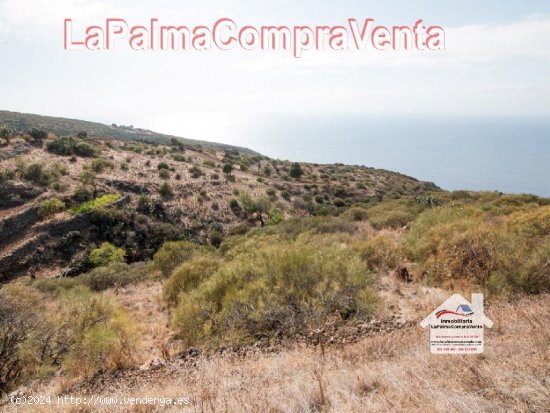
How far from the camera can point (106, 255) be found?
27.6 meters

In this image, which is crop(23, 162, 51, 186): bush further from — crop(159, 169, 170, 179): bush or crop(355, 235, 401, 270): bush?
crop(355, 235, 401, 270): bush

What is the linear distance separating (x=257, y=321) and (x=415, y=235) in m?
9.54

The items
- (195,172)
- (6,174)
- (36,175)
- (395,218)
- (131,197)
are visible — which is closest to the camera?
(395,218)

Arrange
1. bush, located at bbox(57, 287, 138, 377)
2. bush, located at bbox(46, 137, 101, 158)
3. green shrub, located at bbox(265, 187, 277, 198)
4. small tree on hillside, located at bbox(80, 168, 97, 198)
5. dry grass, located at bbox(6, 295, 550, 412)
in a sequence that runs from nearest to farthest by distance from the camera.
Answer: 1. dry grass, located at bbox(6, 295, 550, 412)
2. bush, located at bbox(57, 287, 138, 377)
3. small tree on hillside, located at bbox(80, 168, 97, 198)
4. bush, located at bbox(46, 137, 101, 158)
5. green shrub, located at bbox(265, 187, 277, 198)

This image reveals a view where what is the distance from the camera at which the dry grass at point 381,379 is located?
3973mm

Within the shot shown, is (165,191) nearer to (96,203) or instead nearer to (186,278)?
(96,203)

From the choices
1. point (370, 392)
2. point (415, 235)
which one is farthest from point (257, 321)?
point (415, 235)

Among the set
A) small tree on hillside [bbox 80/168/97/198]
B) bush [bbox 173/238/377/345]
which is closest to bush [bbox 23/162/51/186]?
small tree on hillside [bbox 80/168/97/198]

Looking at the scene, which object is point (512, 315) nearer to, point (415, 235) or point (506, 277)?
point (506, 277)

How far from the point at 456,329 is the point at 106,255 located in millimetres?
27302

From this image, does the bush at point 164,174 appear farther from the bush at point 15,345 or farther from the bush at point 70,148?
the bush at point 15,345

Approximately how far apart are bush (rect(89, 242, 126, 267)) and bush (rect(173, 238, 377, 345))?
19.3m

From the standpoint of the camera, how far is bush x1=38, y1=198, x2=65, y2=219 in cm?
2955

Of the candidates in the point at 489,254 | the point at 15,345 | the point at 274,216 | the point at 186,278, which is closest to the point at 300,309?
the point at 489,254
